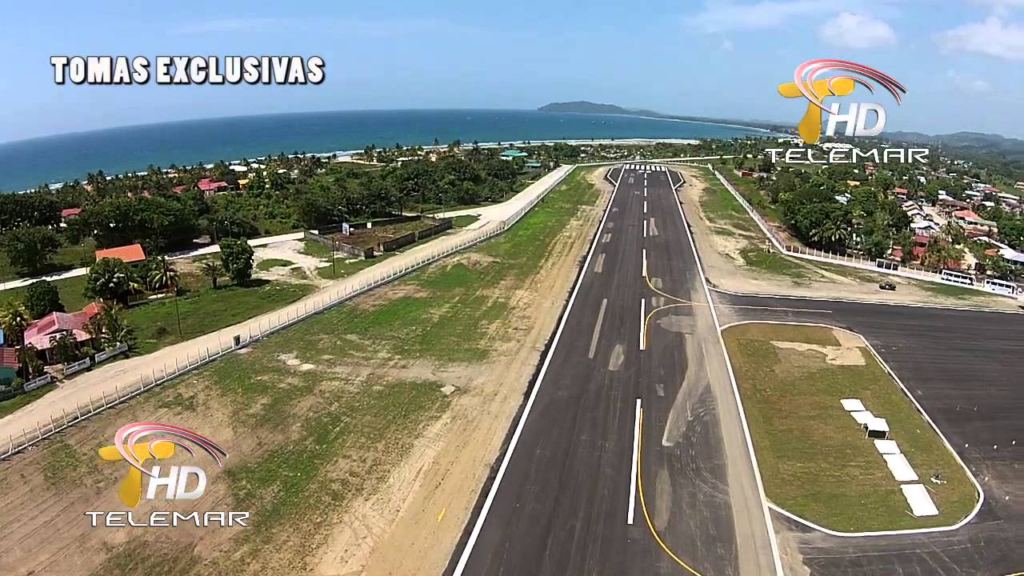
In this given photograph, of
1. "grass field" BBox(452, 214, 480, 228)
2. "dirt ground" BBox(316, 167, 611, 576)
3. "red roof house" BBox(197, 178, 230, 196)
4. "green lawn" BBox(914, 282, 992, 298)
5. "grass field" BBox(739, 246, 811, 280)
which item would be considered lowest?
"dirt ground" BBox(316, 167, 611, 576)

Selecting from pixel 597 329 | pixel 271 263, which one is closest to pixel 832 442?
pixel 597 329

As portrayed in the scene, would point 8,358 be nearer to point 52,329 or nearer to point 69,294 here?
point 52,329

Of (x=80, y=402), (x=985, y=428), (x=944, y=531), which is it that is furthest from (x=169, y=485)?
(x=985, y=428)

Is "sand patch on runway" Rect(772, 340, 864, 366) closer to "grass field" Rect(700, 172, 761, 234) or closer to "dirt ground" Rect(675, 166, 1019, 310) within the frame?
"dirt ground" Rect(675, 166, 1019, 310)

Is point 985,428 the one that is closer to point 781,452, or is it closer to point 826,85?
point 781,452

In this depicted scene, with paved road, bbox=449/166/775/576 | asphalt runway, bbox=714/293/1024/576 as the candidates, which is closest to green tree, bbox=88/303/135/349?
paved road, bbox=449/166/775/576

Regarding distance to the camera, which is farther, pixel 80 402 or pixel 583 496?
pixel 80 402
